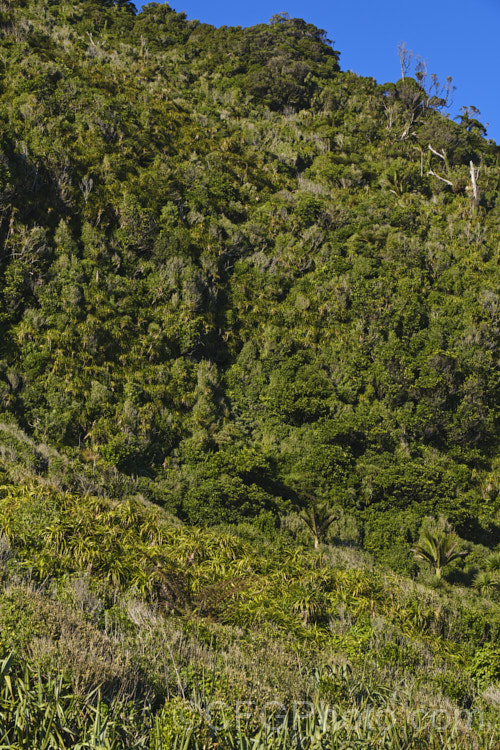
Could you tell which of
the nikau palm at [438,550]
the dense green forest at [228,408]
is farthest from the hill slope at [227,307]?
the nikau palm at [438,550]

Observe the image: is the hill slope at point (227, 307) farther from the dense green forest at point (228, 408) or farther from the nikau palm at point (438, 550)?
the nikau palm at point (438, 550)

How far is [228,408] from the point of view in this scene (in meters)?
24.0

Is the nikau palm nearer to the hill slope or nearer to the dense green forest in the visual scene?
the dense green forest

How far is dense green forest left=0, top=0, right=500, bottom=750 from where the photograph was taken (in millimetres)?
4738

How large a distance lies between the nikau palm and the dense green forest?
6.8 inches

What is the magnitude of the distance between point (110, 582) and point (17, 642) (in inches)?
175

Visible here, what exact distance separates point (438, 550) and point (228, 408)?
37.4 feet

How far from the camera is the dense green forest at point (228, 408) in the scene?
4738 millimetres

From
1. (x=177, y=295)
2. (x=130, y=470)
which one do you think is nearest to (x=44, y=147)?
(x=177, y=295)

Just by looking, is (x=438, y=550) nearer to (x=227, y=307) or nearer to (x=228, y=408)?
(x=228, y=408)

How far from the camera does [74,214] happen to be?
25.5 metres

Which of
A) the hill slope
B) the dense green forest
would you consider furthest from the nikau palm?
the hill slope

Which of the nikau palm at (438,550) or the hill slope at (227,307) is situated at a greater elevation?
the hill slope at (227,307)

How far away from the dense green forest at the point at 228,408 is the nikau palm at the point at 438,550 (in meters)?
0.17
